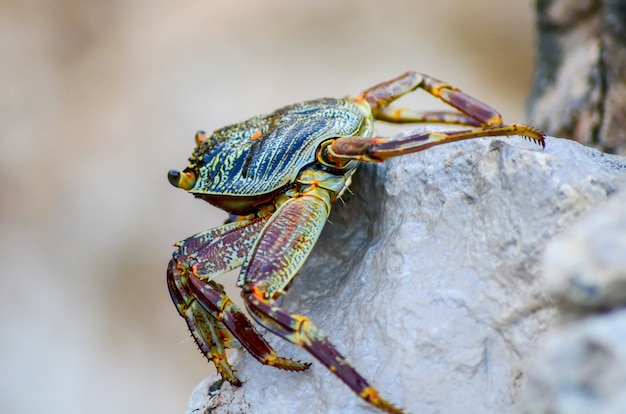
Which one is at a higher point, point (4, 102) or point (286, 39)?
point (4, 102)

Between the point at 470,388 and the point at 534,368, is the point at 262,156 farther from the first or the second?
the point at 534,368

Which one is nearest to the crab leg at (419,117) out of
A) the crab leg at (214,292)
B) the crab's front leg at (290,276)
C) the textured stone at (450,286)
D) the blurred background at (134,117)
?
the textured stone at (450,286)

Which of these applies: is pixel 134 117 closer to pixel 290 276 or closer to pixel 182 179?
pixel 182 179

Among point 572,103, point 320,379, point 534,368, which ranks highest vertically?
point 572,103

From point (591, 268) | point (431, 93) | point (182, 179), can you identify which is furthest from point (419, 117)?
point (591, 268)

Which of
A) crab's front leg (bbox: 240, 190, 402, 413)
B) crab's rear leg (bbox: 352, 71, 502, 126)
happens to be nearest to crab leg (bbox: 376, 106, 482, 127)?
crab's rear leg (bbox: 352, 71, 502, 126)

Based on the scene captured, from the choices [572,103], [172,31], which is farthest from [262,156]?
[172,31]
